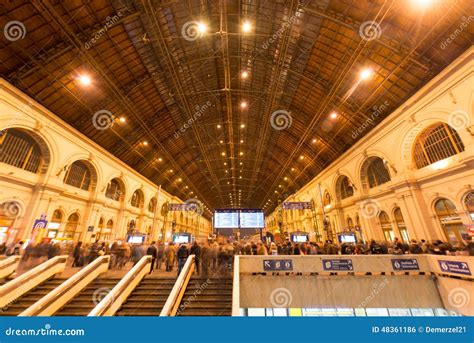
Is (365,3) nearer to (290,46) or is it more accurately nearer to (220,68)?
(290,46)

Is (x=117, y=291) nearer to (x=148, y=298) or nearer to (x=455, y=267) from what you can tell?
(x=148, y=298)

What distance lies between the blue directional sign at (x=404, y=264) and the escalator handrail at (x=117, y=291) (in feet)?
39.7

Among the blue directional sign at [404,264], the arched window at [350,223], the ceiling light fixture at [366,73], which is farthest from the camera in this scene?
the arched window at [350,223]

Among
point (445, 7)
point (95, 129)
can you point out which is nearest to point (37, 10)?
point (95, 129)

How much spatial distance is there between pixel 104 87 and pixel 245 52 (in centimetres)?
1173

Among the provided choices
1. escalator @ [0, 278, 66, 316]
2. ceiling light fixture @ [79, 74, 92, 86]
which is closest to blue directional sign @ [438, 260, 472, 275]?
escalator @ [0, 278, 66, 316]

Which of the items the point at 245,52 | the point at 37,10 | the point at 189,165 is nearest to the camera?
the point at 37,10

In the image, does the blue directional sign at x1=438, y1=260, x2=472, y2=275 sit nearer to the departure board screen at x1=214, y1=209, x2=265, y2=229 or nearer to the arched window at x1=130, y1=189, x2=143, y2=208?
the departure board screen at x1=214, y1=209, x2=265, y2=229

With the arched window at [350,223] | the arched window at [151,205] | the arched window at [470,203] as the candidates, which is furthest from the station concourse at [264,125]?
the arched window at [151,205]

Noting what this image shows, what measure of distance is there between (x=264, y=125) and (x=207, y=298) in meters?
19.3

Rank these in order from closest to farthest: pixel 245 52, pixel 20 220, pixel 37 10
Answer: pixel 37 10 → pixel 20 220 → pixel 245 52

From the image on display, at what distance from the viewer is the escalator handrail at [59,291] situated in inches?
245

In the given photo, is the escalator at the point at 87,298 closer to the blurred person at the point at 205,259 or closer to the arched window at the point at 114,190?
the blurred person at the point at 205,259

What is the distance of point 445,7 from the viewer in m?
9.36
